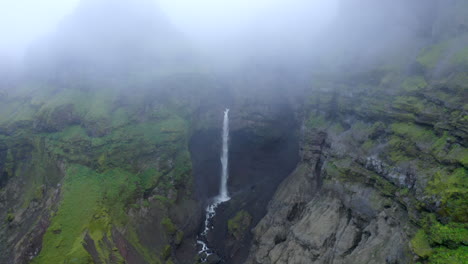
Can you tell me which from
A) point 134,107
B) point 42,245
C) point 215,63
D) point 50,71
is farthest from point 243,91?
point 42,245

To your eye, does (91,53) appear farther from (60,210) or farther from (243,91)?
(60,210)

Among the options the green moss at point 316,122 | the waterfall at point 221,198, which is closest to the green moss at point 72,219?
the waterfall at point 221,198

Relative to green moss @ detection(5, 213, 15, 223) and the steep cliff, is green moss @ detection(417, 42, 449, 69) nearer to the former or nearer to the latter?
the steep cliff

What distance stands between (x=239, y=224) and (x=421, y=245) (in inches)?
1199

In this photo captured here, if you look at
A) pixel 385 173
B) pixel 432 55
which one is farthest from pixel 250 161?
pixel 432 55

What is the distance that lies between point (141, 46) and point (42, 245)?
51.1 m

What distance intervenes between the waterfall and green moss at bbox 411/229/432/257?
30621 mm

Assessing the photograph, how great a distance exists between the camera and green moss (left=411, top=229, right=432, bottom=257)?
27859mm

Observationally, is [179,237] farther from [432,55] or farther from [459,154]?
[432,55]

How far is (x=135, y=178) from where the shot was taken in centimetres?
5497

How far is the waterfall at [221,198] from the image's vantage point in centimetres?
5279

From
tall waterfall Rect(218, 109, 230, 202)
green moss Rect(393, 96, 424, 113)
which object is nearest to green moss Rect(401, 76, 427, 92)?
green moss Rect(393, 96, 424, 113)

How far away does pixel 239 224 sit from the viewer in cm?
5447

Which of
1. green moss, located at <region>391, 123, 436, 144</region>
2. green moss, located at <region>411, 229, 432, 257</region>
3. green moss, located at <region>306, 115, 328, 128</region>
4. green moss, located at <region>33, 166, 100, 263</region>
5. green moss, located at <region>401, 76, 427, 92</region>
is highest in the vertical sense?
green moss, located at <region>401, 76, 427, 92</region>
